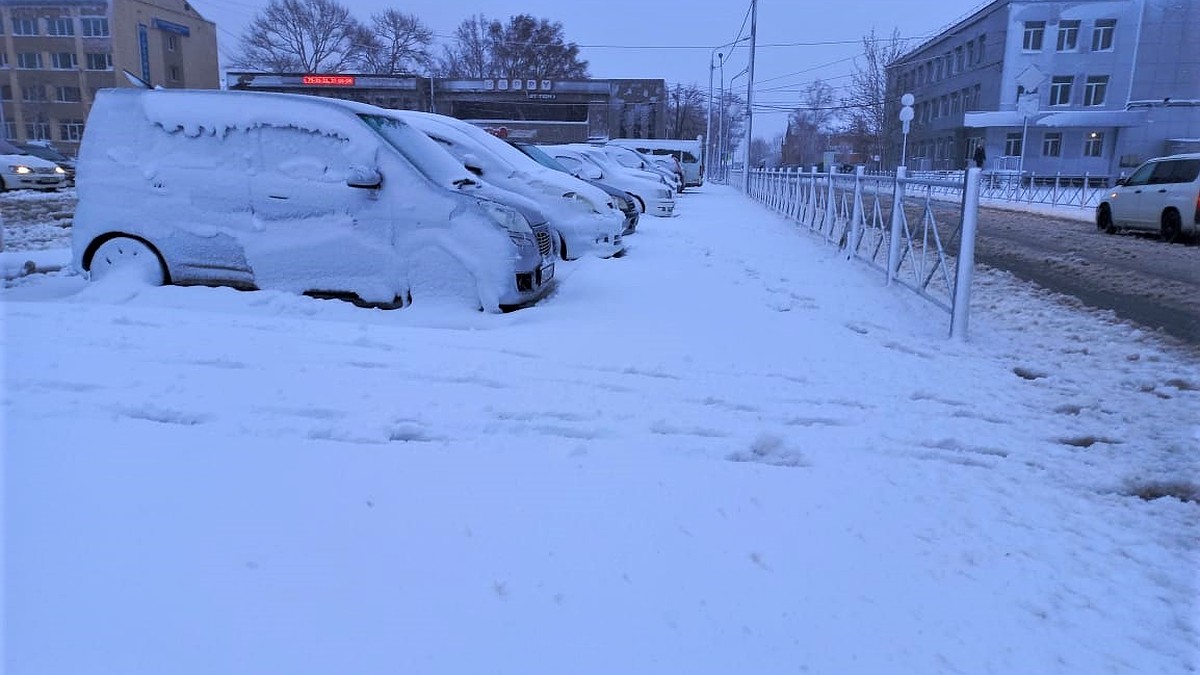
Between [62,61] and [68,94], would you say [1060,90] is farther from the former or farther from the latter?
[62,61]

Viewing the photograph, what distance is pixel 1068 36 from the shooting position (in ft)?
165

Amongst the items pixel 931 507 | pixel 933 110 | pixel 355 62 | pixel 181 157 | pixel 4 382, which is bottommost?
pixel 931 507

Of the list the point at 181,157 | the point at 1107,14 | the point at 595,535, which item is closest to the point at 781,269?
the point at 181,157

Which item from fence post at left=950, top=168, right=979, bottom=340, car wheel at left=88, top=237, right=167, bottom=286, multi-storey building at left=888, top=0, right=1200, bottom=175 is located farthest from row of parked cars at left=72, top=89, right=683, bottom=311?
multi-storey building at left=888, top=0, right=1200, bottom=175

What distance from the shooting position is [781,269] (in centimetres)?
981

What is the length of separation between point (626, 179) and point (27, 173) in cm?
1696

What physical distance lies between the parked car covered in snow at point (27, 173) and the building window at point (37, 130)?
59.1 m

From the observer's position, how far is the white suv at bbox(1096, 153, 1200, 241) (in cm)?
1438

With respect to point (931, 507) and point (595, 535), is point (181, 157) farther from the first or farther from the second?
point (931, 507)

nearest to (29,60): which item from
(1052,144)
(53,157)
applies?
(53,157)

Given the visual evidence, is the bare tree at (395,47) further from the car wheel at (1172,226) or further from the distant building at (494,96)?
the car wheel at (1172,226)

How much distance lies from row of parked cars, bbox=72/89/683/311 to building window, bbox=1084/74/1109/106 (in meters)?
56.6

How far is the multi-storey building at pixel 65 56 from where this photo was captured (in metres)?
68.6

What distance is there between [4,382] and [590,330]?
A: 353 centimetres
